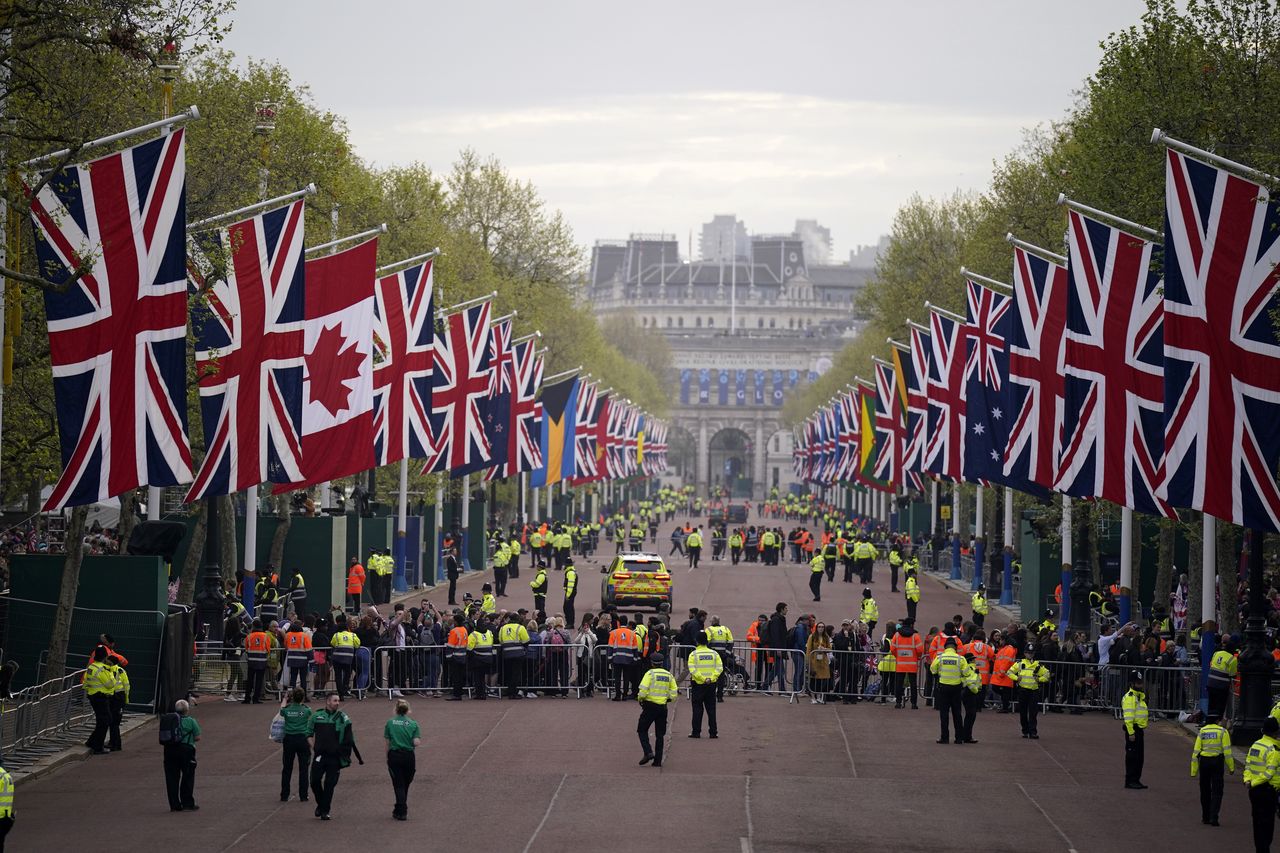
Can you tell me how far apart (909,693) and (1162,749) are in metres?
5.45

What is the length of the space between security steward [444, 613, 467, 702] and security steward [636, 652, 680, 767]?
7.29m

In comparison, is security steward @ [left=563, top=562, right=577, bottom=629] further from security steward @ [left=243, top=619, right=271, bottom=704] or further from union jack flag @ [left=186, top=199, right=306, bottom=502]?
union jack flag @ [left=186, top=199, right=306, bottom=502]

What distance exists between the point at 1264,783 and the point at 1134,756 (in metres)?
4.08

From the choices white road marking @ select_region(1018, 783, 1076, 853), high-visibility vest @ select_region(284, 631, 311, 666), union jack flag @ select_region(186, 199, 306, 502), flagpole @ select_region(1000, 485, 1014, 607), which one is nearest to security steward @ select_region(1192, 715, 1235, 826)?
white road marking @ select_region(1018, 783, 1076, 853)

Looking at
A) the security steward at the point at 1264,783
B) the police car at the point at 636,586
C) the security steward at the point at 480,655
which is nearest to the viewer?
the security steward at the point at 1264,783

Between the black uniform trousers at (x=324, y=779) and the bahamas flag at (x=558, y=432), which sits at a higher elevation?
the bahamas flag at (x=558, y=432)

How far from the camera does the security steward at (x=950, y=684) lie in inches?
1003

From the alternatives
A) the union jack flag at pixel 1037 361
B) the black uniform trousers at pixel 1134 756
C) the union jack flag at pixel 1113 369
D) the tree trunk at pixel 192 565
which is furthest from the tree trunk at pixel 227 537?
the black uniform trousers at pixel 1134 756

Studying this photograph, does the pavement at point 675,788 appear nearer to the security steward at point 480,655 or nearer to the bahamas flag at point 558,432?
the security steward at point 480,655

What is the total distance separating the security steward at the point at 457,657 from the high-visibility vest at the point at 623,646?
7.98 feet

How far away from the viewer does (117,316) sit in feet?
68.2

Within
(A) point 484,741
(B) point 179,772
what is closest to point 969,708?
(A) point 484,741

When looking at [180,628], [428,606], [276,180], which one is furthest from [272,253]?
[276,180]

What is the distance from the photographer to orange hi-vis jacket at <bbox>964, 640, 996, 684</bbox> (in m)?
28.6
